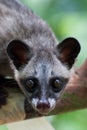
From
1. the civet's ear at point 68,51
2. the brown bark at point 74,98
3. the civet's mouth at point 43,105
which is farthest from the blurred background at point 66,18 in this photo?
the civet's mouth at point 43,105

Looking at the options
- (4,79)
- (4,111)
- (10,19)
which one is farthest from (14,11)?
(4,111)

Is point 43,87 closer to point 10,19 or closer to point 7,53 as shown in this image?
point 7,53

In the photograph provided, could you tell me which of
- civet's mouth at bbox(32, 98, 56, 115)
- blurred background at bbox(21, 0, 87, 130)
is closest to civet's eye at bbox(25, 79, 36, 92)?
civet's mouth at bbox(32, 98, 56, 115)

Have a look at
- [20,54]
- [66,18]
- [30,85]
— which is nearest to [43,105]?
[30,85]

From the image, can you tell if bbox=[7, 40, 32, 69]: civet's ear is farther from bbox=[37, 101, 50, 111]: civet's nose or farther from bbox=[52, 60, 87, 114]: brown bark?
bbox=[37, 101, 50, 111]: civet's nose

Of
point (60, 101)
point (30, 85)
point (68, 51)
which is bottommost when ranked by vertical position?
point (60, 101)

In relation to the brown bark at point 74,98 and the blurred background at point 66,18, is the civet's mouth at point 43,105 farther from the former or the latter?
the blurred background at point 66,18

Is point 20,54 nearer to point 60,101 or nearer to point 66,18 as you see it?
point 60,101

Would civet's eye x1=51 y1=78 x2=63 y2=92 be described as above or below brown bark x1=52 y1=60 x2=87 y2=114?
above
